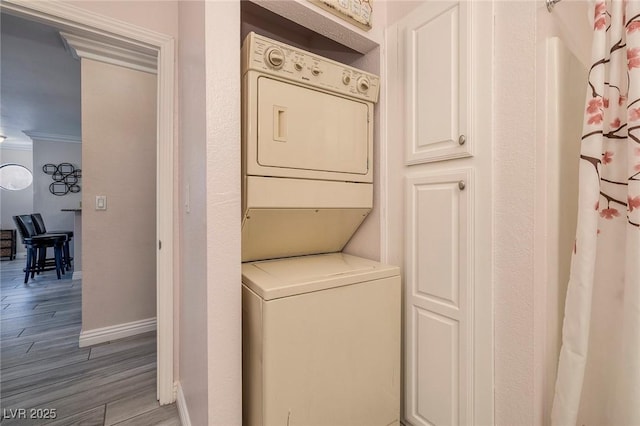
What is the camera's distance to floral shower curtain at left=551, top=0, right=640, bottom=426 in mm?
768

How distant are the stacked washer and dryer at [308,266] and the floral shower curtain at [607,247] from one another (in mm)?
606

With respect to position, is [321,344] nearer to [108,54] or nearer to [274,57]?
[274,57]

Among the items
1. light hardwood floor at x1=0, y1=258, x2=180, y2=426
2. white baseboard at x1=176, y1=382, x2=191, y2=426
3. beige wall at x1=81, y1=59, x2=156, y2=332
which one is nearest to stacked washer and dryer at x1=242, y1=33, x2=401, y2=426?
white baseboard at x1=176, y1=382, x2=191, y2=426

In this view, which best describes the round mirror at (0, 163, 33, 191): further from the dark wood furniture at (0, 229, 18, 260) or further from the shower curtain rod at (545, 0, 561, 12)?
the shower curtain rod at (545, 0, 561, 12)

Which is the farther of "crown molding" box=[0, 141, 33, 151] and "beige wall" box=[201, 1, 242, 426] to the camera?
"crown molding" box=[0, 141, 33, 151]

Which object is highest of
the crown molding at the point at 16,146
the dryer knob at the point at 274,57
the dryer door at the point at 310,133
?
the crown molding at the point at 16,146

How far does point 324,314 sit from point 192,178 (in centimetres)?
79

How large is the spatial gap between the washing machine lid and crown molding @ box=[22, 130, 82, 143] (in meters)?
6.61

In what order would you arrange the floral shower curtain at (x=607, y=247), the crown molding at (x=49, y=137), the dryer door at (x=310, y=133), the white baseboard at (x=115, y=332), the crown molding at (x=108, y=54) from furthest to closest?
the crown molding at (x=49, y=137)
the white baseboard at (x=115, y=332)
the crown molding at (x=108, y=54)
the dryer door at (x=310, y=133)
the floral shower curtain at (x=607, y=247)

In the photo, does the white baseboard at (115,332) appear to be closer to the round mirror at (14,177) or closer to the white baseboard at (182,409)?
the white baseboard at (182,409)

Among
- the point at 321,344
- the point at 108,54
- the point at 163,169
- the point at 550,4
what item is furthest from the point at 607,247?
the point at 108,54

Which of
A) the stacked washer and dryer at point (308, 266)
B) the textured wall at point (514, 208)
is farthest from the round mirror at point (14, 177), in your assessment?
the textured wall at point (514, 208)

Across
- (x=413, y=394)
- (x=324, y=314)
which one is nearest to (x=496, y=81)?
(x=324, y=314)

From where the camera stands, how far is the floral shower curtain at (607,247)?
77 cm
